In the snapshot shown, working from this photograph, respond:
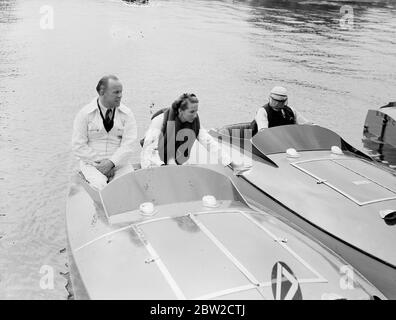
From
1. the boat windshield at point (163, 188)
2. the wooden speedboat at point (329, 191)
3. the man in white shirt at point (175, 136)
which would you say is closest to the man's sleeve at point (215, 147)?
the man in white shirt at point (175, 136)

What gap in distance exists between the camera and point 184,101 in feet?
17.1

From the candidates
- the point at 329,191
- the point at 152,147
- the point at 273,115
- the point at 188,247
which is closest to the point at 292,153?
the point at 329,191

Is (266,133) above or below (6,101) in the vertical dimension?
above

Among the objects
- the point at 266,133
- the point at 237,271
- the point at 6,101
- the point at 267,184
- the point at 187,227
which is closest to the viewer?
the point at 237,271

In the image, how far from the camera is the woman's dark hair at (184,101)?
517 cm

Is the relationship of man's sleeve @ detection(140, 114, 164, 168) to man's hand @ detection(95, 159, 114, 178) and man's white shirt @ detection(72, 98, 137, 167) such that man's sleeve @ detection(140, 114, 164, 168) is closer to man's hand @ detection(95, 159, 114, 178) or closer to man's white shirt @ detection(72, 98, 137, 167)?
man's white shirt @ detection(72, 98, 137, 167)

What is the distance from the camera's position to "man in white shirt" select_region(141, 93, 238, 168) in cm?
523

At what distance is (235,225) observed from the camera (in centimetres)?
394

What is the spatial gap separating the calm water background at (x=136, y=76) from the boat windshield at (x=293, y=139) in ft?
9.84

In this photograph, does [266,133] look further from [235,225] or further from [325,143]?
[235,225]

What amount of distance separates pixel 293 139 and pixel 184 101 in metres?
1.96

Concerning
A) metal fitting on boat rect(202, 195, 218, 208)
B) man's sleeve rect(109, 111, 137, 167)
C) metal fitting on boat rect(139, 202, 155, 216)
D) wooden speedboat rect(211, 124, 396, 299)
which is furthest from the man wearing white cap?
metal fitting on boat rect(139, 202, 155, 216)
